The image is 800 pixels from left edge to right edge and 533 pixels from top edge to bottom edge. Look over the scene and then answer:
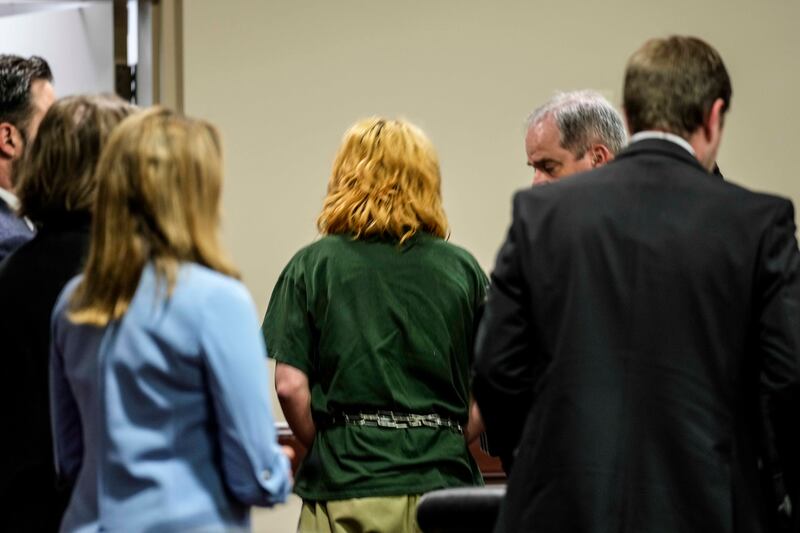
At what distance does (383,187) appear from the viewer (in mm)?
2996

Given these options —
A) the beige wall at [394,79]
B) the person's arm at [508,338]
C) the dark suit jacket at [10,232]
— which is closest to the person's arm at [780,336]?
the person's arm at [508,338]

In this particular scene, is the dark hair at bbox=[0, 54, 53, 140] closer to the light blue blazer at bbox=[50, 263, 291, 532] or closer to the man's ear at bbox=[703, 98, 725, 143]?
the light blue blazer at bbox=[50, 263, 291, 532]

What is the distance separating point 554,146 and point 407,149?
434 millimetres

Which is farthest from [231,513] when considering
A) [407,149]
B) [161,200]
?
[407,149]

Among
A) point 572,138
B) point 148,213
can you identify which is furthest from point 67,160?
point 572,138

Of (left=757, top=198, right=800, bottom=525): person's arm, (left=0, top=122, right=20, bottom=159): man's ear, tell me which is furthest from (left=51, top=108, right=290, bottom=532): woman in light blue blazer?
(left=0, top=122, right=20, bottom=159): man's ear

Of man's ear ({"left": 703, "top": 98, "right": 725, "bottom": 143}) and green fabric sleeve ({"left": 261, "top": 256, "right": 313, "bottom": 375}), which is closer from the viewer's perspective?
man's ear ({"left": 703, "top": 98, "right": 725, "bottom": 143})

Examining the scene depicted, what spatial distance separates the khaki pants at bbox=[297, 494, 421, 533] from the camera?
2.91 m

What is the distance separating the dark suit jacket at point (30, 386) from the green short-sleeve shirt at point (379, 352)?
75 cm

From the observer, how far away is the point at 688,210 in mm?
2230

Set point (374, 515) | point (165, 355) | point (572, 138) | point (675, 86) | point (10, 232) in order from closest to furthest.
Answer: point (165, 355), point (675, 86), point (10, 232), point (374, 515), point (572, 138)

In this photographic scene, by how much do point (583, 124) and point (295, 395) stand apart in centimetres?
94

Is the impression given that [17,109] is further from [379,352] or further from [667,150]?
[667,150]

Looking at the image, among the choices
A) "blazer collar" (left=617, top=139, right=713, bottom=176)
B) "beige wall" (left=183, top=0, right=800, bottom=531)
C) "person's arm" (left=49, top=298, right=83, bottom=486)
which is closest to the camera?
"person's arm" (left=49, top=298, right=83, bottom=486)
